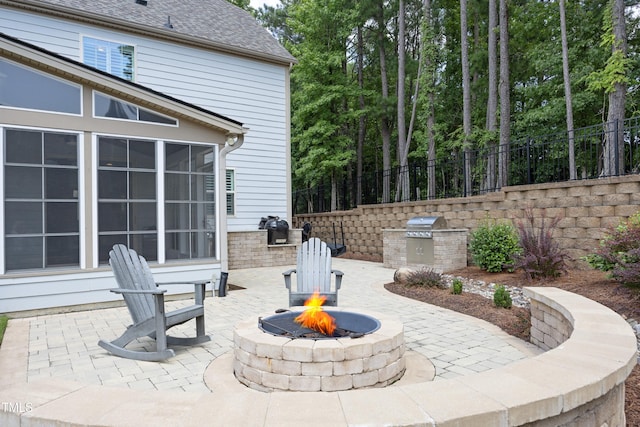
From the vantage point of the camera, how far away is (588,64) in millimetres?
13289

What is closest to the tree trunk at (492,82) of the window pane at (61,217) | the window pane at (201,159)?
the window pane at (201,159)

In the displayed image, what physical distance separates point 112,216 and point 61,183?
0.81 m

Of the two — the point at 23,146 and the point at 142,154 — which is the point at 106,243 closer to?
the point at 142,154

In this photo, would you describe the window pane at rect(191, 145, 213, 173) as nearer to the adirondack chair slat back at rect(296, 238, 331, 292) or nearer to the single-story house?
the single-story house

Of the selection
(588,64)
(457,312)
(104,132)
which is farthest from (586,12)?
(104,132)

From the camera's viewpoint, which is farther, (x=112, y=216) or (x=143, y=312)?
(x=112, y=216)

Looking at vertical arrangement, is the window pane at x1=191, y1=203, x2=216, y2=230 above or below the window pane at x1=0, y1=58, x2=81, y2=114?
below

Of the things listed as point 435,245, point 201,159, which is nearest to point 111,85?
point 201,159

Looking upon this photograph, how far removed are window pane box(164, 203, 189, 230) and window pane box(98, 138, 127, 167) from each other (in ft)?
3.15

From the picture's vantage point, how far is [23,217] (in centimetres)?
558

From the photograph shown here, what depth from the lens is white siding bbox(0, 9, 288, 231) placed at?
1023 centimetres

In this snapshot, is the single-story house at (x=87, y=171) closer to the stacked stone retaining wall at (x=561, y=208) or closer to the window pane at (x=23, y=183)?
the window pane at (x=23, y=183)

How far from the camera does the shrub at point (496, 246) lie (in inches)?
294
